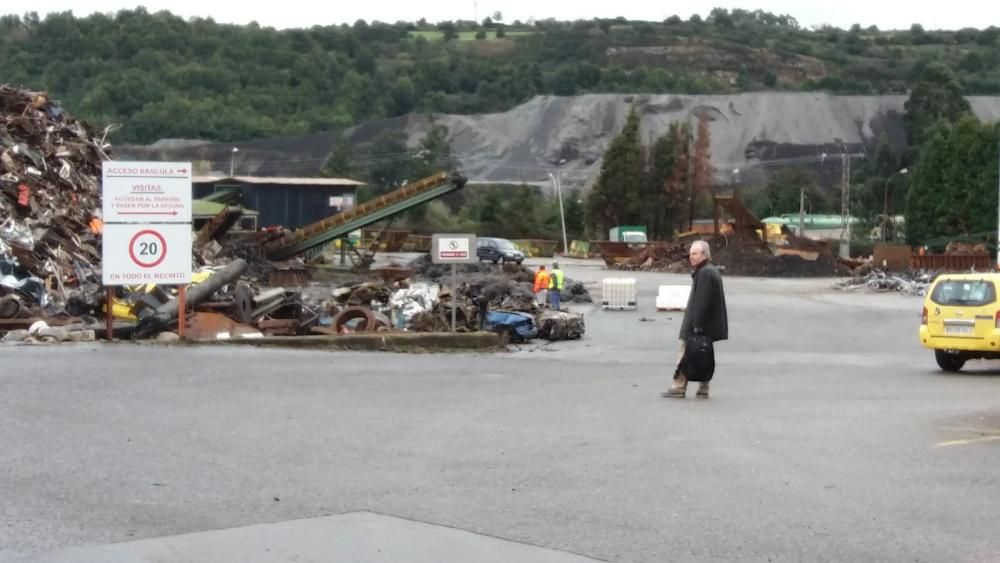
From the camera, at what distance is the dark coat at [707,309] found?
48.9 ft

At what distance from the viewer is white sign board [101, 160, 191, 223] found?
21.2 m

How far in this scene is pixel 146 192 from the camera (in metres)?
21.5

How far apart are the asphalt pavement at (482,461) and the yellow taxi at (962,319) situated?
1903 millimetres

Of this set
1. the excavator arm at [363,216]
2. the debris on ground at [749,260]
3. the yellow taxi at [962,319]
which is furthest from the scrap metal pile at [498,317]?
the debris on ground at [749,260]

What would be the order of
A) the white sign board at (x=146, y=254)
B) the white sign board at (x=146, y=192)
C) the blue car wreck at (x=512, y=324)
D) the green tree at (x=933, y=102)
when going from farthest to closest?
the green tree at (x=933, y=102) < the blue car wreck at (x=512, y=324) < the white sign board at (x=146, y=254) < the white sign board at (x=146, y=192)

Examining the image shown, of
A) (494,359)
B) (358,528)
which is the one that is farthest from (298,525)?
(494,359)

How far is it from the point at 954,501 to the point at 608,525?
260 cm

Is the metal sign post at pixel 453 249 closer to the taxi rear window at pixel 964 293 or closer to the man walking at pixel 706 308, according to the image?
the taxi rear window at pixel 964 293

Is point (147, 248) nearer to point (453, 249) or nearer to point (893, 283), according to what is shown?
point (453, 249)

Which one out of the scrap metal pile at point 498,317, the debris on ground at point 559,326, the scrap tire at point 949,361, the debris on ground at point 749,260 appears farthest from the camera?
the debris on ground at point 749,260

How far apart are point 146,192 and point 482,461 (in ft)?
40.1

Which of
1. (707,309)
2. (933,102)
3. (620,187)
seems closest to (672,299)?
(707,309)

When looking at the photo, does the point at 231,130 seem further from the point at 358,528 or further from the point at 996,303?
the point at 358,528

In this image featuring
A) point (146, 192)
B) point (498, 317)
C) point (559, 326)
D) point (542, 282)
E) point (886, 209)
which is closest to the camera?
point (146, 192)
